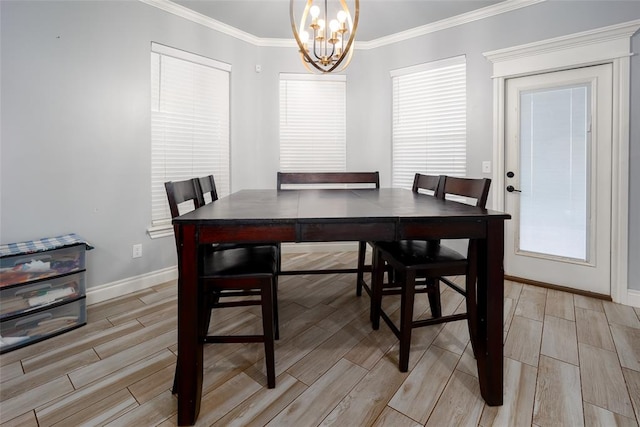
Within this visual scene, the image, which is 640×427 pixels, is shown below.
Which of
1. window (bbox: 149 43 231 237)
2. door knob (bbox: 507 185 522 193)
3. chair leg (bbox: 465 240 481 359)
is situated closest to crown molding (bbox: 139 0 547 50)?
window (bbox: 149 43 231 237)

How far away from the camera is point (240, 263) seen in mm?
1542

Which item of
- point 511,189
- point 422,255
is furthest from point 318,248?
point 422,255

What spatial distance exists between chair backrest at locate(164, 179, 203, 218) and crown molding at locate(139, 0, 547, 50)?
2048mm

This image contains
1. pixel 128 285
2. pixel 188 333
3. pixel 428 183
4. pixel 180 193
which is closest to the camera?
pixel 188 333

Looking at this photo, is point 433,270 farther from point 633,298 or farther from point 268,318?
point 633,298

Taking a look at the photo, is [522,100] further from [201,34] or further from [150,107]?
[150,107]

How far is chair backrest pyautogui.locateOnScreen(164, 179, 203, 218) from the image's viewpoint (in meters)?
1.37

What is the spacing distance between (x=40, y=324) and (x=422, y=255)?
2.34m

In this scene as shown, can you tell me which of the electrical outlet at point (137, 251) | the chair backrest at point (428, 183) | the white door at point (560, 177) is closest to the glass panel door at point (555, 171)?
the white door at point (560, 177)

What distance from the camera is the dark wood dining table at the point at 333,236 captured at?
120cm

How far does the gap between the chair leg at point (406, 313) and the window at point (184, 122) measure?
232cm

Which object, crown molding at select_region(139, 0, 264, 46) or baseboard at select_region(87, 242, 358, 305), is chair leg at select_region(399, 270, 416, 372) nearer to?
baseboard at select_region(87, 242, 358, 305)

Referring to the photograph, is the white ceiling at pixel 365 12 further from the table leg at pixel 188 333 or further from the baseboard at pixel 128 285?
the table leg at pixel 188 333

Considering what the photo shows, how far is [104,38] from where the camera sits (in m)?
2.41
